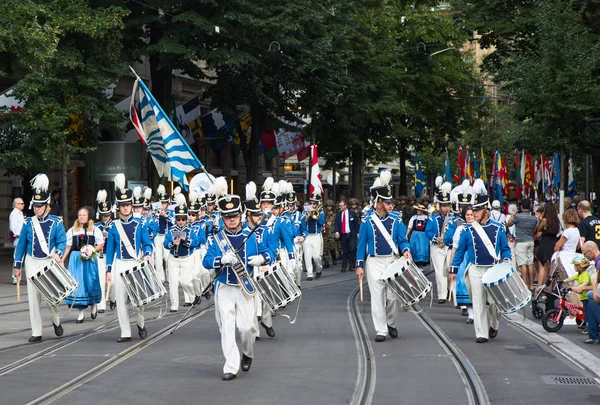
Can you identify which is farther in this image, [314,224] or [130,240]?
[314,224]

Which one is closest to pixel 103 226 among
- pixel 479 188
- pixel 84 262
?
pixel 84 262

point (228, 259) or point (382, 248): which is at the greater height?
point (228, 259)

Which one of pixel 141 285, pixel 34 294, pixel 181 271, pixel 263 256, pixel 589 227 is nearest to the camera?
pixel 263 256

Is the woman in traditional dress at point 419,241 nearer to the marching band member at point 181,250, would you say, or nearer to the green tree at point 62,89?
the marching band member at point 181,250

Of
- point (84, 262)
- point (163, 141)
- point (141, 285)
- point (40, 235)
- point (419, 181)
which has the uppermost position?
point (163, 141)

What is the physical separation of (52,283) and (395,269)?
180 inches

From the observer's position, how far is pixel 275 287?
1295 cm

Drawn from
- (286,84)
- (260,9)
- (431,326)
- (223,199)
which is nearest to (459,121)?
(286,84)

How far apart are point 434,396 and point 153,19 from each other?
78.8 ft

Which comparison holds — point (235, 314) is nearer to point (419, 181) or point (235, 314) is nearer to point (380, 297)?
point (380, 297)

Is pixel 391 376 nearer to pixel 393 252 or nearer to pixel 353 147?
pixel 393 252

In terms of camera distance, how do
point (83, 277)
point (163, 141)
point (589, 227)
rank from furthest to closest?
point (163, 141)
point (589, 227)
point (83, 277)

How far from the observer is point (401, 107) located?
46.4 m

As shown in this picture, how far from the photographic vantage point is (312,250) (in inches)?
1088
